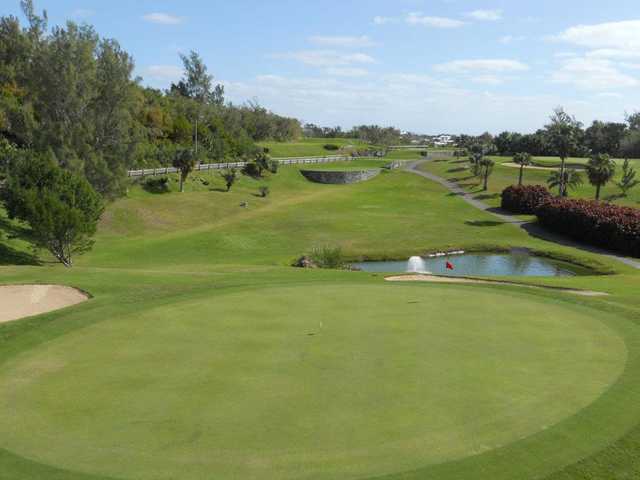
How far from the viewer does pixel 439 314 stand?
19156 millimetres

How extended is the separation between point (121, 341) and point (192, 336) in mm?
1985

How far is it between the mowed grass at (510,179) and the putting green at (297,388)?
73.5 metres

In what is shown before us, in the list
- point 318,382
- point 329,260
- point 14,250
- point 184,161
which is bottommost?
point 329,260

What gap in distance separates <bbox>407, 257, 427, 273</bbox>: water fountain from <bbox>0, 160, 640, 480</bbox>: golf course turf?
2244 centimetres

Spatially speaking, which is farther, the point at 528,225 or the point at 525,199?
the point at 525,199

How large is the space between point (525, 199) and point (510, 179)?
1165 inches

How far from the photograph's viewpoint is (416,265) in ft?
166

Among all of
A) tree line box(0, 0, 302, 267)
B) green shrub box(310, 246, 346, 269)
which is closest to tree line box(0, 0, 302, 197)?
tree line box(0, 0, 302, 267)

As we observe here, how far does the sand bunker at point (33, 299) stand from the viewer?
70.2ft

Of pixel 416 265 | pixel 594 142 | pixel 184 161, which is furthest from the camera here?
pixel 594 142

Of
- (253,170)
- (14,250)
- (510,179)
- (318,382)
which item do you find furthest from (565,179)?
(318,382)

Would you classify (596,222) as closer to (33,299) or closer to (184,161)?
(184,161)

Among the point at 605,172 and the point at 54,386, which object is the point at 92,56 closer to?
the point at 54,386

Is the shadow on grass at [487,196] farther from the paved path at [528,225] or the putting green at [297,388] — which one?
the putting green at [297,388]
